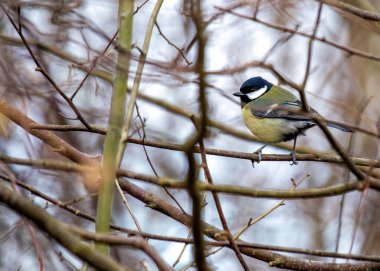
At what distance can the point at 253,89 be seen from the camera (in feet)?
14.8

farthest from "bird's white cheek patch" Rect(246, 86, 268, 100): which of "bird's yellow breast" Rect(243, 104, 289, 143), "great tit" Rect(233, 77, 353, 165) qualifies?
"bird's yellow breast" Rect(243, 104, 289, 143)

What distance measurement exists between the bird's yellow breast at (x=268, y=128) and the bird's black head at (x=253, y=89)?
0.22 meters

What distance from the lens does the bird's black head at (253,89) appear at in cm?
444

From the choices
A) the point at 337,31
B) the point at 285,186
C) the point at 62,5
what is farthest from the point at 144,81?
the point at 337,31

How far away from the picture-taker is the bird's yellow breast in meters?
4.16

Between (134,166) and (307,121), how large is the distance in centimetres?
271

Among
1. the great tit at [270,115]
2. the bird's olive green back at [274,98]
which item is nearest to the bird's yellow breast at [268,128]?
the great tit at [270,115]

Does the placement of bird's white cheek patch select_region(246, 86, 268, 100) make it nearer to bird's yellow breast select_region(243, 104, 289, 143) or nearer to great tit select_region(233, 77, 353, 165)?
great tit select_region(233, 77, 353, 165)

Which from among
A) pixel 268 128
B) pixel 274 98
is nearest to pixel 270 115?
pixel 268 128

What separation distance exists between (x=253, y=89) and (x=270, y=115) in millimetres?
383

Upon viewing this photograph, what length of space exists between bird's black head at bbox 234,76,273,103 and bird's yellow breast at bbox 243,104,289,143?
8.6 inches

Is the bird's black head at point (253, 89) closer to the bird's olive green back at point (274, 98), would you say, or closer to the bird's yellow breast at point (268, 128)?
the bird's olive green back at point (274, 98)

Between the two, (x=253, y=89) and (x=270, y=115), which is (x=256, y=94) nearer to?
(x=253, y=89)

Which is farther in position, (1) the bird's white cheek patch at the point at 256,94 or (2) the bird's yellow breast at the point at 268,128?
(1) the bird's white cheek patch at the point at 256,94
